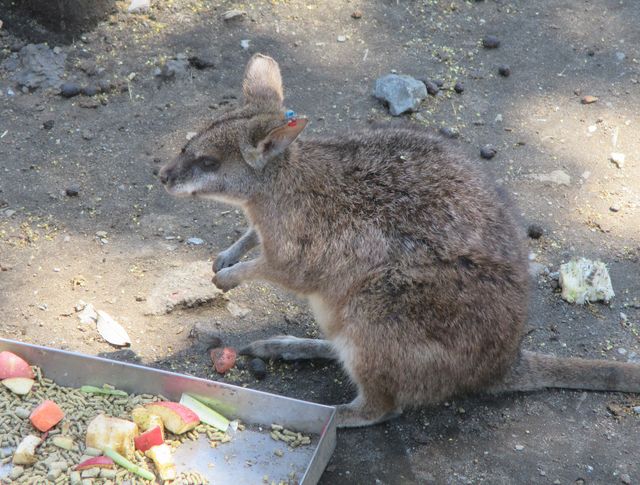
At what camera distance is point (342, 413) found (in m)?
3.88

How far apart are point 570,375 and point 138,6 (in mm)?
4265

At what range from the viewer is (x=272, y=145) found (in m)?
3.75

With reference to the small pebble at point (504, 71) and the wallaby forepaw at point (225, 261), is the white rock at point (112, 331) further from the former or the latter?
the small pebble at point (504, 71)

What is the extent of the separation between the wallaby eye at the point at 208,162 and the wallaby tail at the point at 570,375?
162cm

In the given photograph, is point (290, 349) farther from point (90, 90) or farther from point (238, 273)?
point (90, 90)

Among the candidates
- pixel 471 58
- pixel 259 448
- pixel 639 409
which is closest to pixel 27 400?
pixel 259 448

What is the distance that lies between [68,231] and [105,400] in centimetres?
150

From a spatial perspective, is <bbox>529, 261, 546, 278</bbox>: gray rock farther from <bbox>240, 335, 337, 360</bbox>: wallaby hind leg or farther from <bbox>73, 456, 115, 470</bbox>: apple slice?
<bbox>73, 456, 115, 470</bbox>: apple slice

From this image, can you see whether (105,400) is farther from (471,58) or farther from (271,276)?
(471,58)

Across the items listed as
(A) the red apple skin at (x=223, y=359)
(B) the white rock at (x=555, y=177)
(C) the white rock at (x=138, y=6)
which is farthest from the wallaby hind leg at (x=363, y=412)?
(C) the white rock at (x=138, y=6)

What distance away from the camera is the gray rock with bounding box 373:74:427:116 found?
18.9ft

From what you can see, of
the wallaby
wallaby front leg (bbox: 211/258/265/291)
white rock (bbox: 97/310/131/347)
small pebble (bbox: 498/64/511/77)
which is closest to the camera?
the wallaby

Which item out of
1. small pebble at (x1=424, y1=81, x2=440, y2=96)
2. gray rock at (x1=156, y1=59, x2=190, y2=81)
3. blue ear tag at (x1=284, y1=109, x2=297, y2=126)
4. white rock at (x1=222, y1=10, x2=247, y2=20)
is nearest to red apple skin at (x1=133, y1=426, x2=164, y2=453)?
blue ear tag at (x1=284, y1=109, x2=297, y2=126)

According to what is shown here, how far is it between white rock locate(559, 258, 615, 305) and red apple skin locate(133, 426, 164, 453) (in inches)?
91.3
